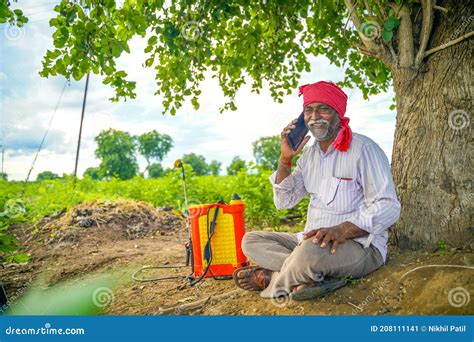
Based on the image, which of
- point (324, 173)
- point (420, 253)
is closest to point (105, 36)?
point (324, 173)

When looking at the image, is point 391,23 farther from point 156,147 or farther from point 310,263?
point 156,147

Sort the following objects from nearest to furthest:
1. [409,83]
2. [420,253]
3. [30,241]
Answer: [420,253] < [409,83] < [30,241]

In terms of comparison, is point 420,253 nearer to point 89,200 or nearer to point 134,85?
point 134,85

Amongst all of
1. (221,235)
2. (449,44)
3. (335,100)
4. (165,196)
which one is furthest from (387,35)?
(165,196)

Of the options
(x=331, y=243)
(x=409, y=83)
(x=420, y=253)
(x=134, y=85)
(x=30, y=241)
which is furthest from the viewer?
(x=30, y=241)

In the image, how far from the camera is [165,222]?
7.97 m

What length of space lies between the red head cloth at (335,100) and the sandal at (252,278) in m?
1.20

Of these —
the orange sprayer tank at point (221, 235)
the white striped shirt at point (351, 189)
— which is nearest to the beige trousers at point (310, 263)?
the white striped shirt at point (351, 189)

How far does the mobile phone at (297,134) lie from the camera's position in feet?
11.3

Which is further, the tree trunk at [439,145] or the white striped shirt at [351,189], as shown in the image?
the tree trunk at [439,145]

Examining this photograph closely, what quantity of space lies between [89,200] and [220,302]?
222 inches

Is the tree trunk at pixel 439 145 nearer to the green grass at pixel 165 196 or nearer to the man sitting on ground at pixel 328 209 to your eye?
the man sitting on ground at pixel 328 209

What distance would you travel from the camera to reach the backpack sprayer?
400cm

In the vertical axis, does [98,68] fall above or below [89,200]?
above
